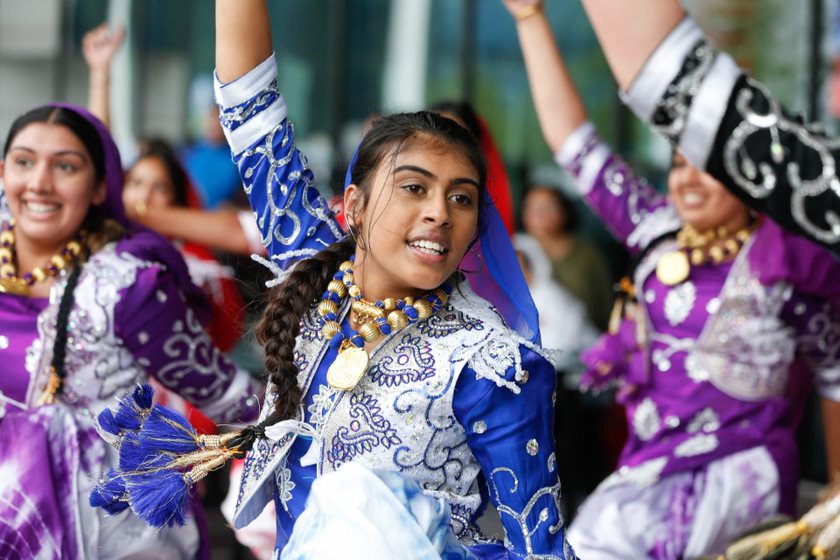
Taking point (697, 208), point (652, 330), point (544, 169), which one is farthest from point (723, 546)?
point (544, 169)

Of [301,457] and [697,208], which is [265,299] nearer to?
[301,457]

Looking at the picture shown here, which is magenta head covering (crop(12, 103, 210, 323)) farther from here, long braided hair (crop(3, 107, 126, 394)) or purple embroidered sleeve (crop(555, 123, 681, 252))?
purple embroidered sleeve (crop(555, 123, 681, 252))

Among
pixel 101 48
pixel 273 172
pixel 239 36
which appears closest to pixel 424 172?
pixel 273 172

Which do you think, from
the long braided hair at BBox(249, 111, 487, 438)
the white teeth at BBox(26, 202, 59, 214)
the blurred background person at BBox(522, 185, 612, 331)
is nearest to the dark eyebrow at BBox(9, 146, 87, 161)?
the white teeth at BBox(26, 202, 59, 214)

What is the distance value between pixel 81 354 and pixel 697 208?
6.18 feet

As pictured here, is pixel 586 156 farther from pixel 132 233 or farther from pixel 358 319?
pixel 358 319

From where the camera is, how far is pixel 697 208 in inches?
151

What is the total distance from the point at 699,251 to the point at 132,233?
169cm

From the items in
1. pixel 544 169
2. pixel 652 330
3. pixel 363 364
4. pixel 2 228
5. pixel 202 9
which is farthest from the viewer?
pixel 202 9

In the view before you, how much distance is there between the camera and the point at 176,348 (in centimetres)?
315

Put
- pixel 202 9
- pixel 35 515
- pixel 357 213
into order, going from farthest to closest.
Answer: pixel 202 9 → pixel 35 515 → pixel 357 213

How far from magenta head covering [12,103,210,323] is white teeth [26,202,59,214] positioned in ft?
0.55

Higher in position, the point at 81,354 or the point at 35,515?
the point at 81,354

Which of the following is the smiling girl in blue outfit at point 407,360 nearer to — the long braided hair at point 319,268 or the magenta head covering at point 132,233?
the long braided hair at point 319,268
